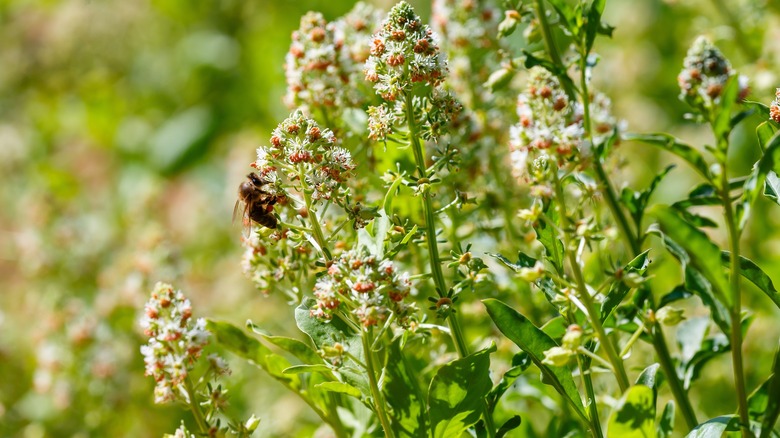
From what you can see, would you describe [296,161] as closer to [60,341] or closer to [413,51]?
[413,51]

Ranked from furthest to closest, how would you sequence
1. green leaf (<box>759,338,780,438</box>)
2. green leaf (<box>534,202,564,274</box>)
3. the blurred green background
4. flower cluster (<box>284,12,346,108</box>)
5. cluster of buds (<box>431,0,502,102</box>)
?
the blurred green background < cluster of buds (<box>431,0,502,102</box>) < flower cluster (<box>284,12,346,108</box>) < green leaf (<box>534,202,564,274</box>) < green leaf (<box>759,338,780,438</box>)

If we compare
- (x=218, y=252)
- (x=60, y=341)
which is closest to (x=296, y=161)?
(x=60, y=341)

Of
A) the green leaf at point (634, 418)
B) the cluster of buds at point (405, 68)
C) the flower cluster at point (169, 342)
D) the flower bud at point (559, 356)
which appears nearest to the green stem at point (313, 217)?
the cluster of buds at point (405, 68)

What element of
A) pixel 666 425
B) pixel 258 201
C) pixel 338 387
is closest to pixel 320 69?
pixel 258 201

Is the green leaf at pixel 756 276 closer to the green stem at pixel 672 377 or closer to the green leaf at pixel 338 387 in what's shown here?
the green stem at pixel 672 377

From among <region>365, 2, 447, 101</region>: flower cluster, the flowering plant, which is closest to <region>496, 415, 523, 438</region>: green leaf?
the flowering plant

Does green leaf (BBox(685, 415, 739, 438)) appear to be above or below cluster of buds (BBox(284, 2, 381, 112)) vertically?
below

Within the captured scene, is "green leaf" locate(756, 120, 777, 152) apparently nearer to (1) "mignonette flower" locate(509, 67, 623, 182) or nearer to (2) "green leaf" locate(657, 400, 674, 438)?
(1) "mignonette flower" locate(509, 67, 623, 182)
